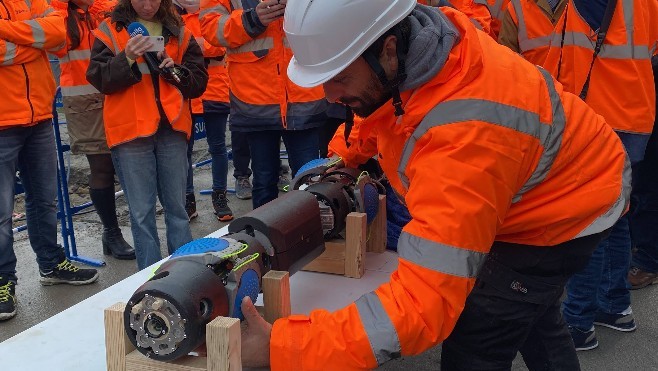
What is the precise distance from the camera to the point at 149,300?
1433 millimetres

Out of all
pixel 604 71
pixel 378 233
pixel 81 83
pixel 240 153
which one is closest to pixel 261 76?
pixel 81 83

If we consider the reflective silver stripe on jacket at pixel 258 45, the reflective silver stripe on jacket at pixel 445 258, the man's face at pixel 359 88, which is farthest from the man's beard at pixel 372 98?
the reflective silver stripe on jacket at pixel 258 45

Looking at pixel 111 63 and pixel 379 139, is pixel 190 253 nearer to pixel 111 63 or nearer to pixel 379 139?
pixel 379 139

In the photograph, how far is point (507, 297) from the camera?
1.78 metres

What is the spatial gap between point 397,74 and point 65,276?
3.07 metres

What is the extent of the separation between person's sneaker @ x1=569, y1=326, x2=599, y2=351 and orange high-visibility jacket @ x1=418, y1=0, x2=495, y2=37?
1.74 m

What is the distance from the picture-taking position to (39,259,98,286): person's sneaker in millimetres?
3937

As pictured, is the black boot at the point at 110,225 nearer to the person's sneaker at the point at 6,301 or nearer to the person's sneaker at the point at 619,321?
the person's sneaker at the point at 6,301

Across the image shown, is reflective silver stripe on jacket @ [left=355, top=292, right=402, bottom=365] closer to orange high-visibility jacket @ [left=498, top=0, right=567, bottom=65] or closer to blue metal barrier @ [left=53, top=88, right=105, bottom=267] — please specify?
orange high-visibility jacket @ [left=498, top=0, right=567, bottom=65]

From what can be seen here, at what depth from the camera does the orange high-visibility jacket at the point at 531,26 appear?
3.16 meters

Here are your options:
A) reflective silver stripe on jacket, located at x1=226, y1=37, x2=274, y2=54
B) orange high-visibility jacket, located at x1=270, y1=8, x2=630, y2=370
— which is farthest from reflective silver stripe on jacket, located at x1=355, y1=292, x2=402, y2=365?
reflective silver stripe on jacket, located at x1=226, y1=37, x2=274, y2=54

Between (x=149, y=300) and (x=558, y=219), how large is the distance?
1034 millimetres

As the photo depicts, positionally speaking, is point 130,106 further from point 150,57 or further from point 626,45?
point 626,45

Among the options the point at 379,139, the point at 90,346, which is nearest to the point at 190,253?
the point at 90,346
